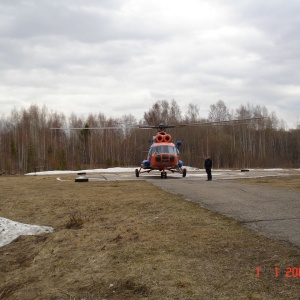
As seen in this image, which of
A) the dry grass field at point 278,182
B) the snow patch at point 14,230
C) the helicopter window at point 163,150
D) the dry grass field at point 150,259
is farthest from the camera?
the helicopter window at point 163,150

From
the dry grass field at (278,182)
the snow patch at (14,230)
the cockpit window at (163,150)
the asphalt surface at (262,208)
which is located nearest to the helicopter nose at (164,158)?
the cockpit window at (163,150)

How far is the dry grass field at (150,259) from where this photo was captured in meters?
4.39

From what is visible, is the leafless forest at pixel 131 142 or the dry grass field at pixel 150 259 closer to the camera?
the dry grass field at pixel 150 259

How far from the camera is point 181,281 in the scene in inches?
179

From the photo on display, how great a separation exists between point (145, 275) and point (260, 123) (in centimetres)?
7983

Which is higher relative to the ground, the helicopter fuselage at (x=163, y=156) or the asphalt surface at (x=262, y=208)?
the helicopter fuselage at (x=163, y=156)

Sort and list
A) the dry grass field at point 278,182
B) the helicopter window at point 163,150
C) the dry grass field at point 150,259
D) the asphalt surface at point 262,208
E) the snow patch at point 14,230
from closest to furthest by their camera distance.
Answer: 1. the dry grass field at point 150,259
2. the asphalt surface at point 262,208
3. the snow patch at point 14,230
4. the dry grass field at point 278,182
5. the helicopter window at point 163,150

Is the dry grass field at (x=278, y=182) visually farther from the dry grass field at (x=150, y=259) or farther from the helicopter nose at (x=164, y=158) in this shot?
the dry grass field at (x=150, y=259)

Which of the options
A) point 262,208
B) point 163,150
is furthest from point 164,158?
point 262,208

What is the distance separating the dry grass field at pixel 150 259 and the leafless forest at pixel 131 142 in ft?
163

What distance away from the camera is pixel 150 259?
5539 millimetres
